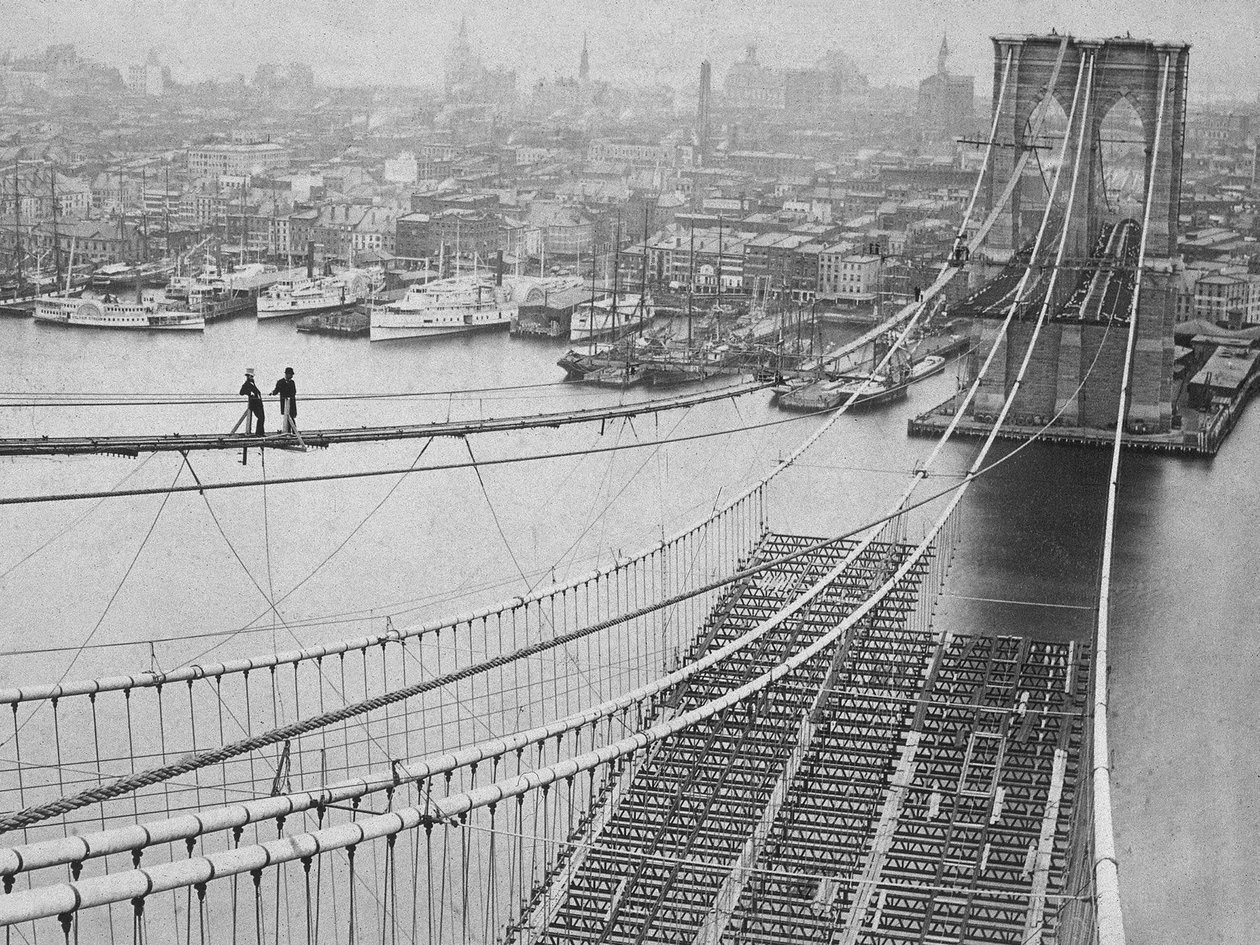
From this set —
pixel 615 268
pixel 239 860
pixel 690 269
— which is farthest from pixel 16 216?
pixel 239 860

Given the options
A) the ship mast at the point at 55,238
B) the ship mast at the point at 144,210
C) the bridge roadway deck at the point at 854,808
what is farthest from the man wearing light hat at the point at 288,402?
the ship mast at the point at 144,210

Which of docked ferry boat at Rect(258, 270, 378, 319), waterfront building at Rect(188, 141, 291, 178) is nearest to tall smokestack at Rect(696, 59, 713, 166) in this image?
waterfront building at Rect(188, 141, 291, 178)

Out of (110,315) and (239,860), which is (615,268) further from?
(239,860)

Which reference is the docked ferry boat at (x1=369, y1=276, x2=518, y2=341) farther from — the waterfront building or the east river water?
the waterfront building

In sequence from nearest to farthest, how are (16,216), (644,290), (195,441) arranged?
(195,441) → (16,216) → (644,290)

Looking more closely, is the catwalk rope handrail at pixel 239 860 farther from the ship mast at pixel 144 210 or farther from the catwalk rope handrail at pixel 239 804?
the ship mast at pixel 144 210
